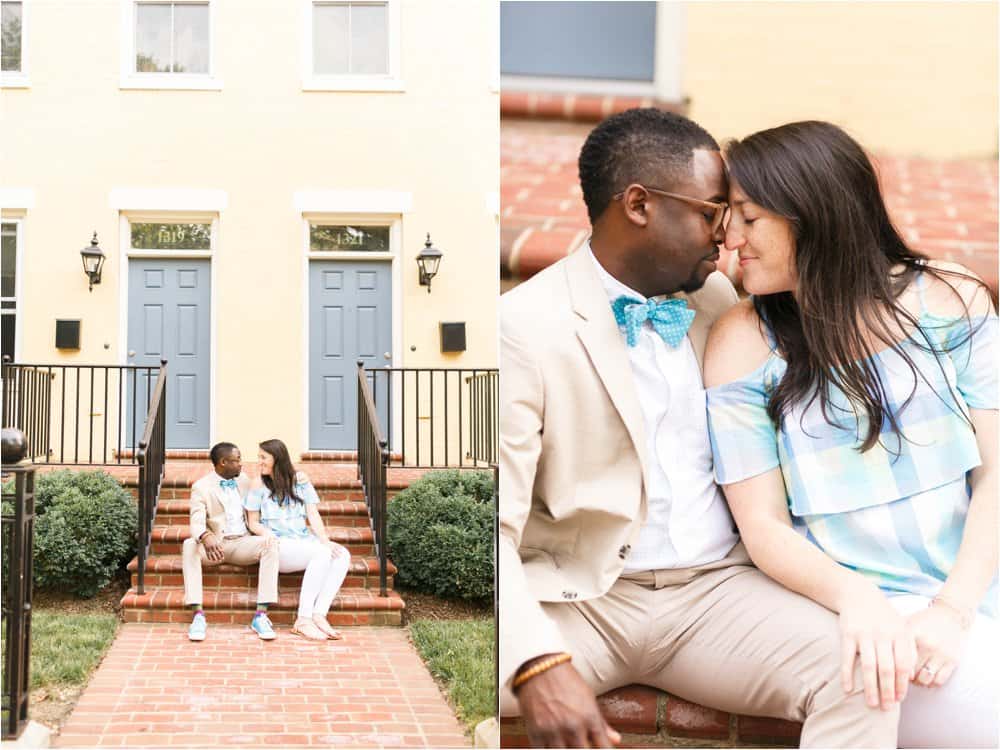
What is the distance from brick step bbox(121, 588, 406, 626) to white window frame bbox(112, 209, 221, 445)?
470mm

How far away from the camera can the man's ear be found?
1640 mm

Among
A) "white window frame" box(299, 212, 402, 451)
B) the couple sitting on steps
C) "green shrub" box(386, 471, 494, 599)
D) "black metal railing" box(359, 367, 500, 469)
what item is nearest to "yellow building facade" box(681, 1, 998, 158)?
"white window frame" box(299, 212, 402, 451)

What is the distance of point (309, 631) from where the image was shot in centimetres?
257

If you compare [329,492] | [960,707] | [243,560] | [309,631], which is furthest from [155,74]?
[960,707]

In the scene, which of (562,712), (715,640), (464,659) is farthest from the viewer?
(464,659)

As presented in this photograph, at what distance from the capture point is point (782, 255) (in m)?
1.64

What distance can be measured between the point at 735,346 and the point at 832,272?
0.22 m

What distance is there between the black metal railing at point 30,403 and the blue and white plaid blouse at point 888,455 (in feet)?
Result: 6.40

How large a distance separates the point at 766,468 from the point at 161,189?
6.42ft

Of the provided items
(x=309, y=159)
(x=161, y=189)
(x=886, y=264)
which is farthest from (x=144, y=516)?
(x=886, y=264)

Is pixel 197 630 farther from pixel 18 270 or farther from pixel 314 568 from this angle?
pixel 18 270

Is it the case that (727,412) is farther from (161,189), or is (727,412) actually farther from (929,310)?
(161,189)

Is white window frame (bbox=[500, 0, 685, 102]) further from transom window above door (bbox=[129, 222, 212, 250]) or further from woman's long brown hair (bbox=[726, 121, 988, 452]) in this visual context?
woman's long brown hair (bbox=[726, 121, 988, 452])

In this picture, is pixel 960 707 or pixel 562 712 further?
pixel 960 707
